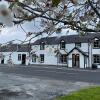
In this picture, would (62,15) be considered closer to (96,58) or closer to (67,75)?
(67,75)

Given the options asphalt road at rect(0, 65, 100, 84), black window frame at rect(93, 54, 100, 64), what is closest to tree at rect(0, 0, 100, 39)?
asphalt road at rect(0, 65, 100, 84)

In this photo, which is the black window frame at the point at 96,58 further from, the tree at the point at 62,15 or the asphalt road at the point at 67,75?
the tree at the point at 62,15

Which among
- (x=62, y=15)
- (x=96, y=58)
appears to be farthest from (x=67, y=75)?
(x=62, y=15)

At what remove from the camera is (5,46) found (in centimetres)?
480

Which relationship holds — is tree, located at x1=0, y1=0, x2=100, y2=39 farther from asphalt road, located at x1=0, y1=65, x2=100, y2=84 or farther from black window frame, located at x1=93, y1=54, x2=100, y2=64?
black window frame, located at x1=93, y1=54, x2=100, y2=64

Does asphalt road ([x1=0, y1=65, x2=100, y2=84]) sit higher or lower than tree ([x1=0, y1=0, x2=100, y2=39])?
lower

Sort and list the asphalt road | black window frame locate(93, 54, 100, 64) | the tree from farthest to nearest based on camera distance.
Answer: black window frame locate(93, 54, 100, 64) < the asphalt road < the tree

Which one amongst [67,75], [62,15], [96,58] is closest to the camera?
[62,15]

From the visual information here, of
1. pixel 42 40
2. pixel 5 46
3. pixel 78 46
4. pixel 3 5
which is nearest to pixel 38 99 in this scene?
pixel 42 40

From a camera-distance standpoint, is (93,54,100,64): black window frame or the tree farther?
(93,54,100,64): black window frame

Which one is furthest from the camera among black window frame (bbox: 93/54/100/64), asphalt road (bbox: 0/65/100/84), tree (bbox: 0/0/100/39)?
black window frame (bbox: 93/54/100/64)

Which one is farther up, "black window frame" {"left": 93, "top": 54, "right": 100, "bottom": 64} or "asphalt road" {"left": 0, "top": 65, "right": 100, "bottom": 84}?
"black window frame" {"left": 93, "top": 54, "right": 100, "bottom": 64}

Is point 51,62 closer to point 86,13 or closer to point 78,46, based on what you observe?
point 78,46

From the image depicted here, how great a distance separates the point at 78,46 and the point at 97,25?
67883mm
